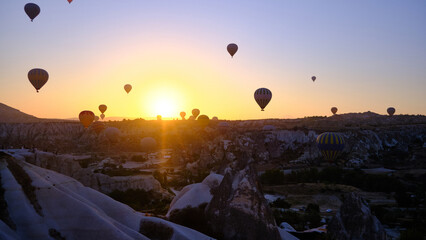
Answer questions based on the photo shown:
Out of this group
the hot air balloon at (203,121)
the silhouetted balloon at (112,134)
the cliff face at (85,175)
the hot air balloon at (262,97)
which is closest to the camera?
the cliff face at (85,175)

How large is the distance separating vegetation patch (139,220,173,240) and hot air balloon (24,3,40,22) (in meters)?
54.9

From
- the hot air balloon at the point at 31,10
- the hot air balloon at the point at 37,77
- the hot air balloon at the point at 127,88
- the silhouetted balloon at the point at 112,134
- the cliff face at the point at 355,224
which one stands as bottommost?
the cliff face at the point at 355,224

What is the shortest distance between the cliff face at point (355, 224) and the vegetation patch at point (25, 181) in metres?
13.2

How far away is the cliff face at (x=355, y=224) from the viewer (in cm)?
1747

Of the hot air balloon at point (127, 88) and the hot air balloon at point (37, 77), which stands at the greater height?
the hot air balloon at point (127, 88)

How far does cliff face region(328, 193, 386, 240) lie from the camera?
57.3 ft

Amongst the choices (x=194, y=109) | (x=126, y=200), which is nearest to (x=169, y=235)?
(x=126, y=200)

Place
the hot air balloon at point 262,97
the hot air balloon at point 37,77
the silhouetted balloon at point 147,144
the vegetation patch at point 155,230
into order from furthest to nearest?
the silhouetted balloon at point 147,144, the hot air balloon at point 262,97, the hot air balloon at point 37,77, the vegetation patch at point 155,230

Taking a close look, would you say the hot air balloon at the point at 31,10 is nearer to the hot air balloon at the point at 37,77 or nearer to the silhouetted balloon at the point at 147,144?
the hot air balloon at the point at 37,77

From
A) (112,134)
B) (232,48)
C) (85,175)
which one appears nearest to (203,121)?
(112,134)

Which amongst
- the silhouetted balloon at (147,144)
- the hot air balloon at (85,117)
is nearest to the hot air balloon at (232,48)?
the silhouetted balloon at (147,144)

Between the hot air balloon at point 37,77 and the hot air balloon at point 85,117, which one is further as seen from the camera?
the hot air balloon at point 85,117

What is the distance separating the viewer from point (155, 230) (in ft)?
51.1

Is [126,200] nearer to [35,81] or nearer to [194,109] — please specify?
[35,81]
